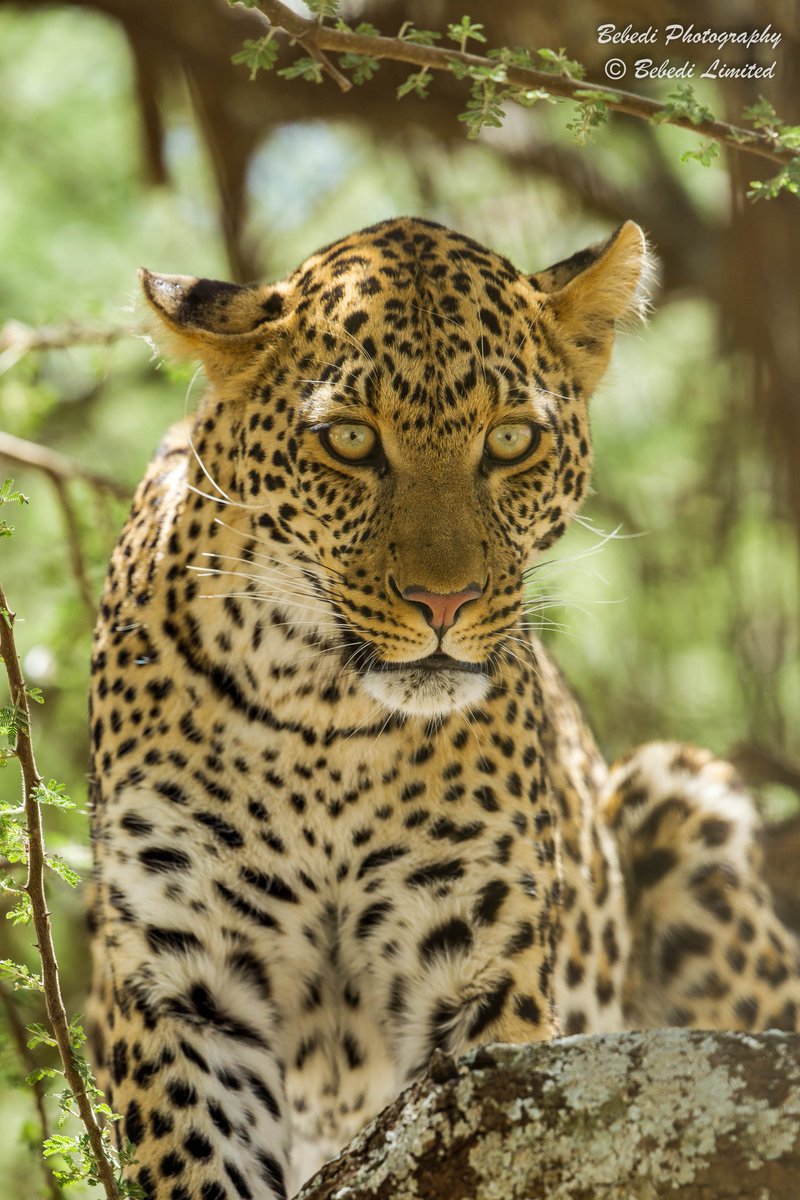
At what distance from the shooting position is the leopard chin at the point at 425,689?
5.24 m

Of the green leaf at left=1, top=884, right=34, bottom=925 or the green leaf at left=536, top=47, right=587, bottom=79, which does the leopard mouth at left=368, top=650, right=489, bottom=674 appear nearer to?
the green leaf at left=1, top=884, right=34, bottom=925

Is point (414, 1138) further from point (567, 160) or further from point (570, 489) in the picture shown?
point (567, 160)

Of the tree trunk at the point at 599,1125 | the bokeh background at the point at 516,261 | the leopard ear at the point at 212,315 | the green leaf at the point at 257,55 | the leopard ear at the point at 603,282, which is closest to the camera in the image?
the tree trunk at the point at 599,1125

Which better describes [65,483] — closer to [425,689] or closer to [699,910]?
[425,689]

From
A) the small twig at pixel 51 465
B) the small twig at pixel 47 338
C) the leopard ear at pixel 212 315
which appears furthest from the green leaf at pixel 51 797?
the small twig at pixel 47 338

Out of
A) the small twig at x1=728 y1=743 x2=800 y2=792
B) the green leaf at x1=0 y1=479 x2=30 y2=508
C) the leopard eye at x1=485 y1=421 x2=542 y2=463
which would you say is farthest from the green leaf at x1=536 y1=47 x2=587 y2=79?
the small twig at x1=728 y1=743 x2=800 y2=792

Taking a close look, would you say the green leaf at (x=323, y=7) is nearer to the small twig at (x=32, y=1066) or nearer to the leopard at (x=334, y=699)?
the leopard at (x=334, y=699)

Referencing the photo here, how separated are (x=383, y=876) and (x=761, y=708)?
15.1 feet

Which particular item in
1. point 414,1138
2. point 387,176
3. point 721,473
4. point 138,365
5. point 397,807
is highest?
point 387,176

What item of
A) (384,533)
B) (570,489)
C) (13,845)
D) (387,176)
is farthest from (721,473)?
(13,845)

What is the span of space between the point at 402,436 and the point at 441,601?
1.85ft

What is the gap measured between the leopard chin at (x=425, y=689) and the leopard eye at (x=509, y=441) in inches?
27.5

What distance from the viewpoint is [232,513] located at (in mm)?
5602

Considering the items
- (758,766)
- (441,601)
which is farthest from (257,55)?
(758,766)
